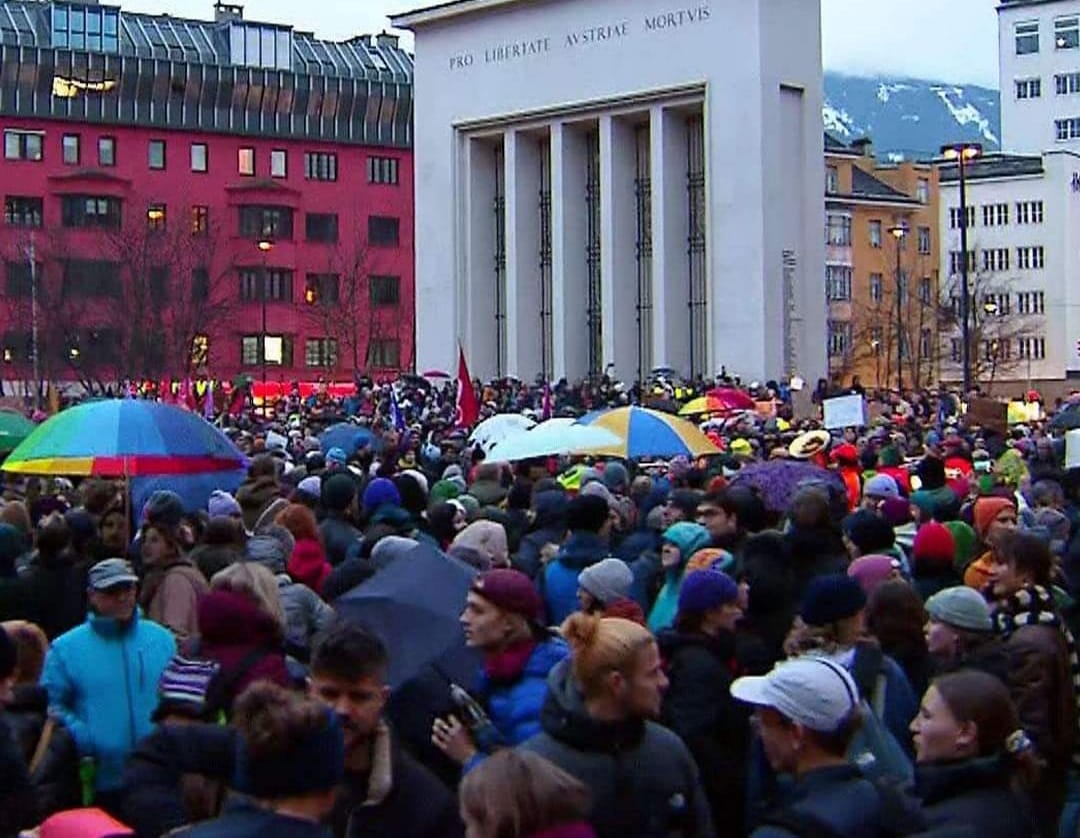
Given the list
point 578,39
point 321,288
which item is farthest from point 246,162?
point 578,39

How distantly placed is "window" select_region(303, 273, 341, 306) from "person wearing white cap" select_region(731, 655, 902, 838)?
82.8 m

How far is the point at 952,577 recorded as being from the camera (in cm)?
1030

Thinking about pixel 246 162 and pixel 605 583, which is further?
pixel 246 162

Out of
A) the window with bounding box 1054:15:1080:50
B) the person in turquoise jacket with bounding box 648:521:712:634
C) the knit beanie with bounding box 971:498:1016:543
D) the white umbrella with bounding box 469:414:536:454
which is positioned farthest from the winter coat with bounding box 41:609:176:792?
the window with bounding box 1054:15:1080:50

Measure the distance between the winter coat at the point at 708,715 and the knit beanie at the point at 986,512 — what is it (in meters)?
4.39

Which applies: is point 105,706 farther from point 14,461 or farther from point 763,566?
point 14,461

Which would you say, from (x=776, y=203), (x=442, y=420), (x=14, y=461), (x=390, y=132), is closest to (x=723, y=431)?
(x=442, y=420)

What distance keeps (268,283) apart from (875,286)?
3096cm

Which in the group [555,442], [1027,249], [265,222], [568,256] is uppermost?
[265,222]

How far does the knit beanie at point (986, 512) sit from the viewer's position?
38.8 feet

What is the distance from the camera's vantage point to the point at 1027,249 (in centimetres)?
10869

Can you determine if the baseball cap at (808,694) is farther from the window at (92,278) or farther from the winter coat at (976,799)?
the window at (92,278)

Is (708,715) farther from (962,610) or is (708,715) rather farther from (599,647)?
(599,647)

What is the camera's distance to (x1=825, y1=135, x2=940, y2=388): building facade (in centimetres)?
9325
